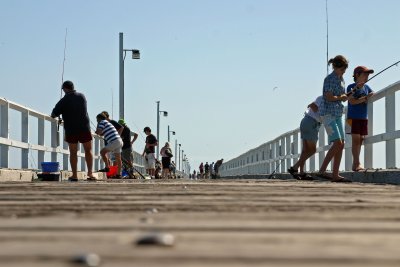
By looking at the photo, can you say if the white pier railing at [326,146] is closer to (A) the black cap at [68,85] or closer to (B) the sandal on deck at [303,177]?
(B) the sandal on deck at [303,177]

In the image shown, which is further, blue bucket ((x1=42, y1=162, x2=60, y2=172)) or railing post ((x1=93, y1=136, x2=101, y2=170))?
railing post ((x1=93, y1=136, x2=101, y2=170))

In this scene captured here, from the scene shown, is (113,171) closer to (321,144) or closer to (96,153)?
(96,153)

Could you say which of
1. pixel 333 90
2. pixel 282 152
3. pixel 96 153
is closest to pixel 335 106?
pixel 333 90

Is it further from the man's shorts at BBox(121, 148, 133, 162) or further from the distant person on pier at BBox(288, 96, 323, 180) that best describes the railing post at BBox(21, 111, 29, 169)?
the man's shorts at BBox(121, 148, 133, 162)

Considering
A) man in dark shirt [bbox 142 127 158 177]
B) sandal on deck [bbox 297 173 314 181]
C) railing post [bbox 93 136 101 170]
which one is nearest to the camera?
sandal on deck [bbox 297 173 314 181]

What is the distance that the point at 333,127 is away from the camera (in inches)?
352

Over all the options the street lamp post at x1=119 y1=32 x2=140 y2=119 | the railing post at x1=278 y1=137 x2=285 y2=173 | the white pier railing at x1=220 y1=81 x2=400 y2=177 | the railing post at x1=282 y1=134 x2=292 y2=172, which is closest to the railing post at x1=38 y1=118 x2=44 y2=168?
Result: the white pier railing at x1=220 y1=81 x2=400 y2=177

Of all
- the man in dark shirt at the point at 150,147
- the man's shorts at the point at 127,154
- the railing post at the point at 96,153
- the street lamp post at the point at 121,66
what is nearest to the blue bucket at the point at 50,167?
the man's shorts at the point at 127,154

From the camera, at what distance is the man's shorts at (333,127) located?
29.2 ft

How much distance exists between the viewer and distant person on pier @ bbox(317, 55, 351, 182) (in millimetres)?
8742

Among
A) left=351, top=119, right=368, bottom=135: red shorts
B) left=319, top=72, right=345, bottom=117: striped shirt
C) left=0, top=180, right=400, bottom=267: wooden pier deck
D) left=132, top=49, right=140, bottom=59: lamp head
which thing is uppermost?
left=132, top=49, right=140, bottom=59: lamp head

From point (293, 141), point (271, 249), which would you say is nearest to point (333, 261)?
point (271, 249)

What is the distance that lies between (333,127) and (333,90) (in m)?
0.45

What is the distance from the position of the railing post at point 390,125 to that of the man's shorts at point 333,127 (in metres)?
0.99
